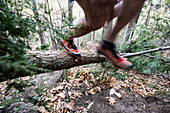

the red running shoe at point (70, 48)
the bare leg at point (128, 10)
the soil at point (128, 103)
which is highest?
the bare leg at point (128, 10)

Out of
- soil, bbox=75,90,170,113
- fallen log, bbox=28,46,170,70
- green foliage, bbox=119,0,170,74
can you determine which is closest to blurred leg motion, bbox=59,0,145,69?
fallen log, bbox=28,46,170,70

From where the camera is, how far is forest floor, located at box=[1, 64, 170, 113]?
1.66m

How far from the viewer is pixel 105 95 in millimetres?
1970

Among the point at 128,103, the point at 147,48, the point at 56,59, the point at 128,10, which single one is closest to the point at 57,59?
the point at 56,59

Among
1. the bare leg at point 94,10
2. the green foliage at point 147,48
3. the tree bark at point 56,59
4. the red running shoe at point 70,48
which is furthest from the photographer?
the green foliage at point 147,48

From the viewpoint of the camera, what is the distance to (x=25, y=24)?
37.4 inches

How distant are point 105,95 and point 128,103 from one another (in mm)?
503

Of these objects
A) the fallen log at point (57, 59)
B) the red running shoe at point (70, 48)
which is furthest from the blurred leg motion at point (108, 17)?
the fallen log at point (57, 59)

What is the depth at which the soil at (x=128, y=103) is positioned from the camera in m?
1.60

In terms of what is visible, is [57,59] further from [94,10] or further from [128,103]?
[128,103]

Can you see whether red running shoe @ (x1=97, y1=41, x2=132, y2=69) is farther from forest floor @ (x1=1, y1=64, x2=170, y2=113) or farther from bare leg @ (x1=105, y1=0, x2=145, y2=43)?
forest floor @ (x1=1, y1=64, x2=170, y2=113)

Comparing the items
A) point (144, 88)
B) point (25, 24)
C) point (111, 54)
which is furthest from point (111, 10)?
point (144, 88)

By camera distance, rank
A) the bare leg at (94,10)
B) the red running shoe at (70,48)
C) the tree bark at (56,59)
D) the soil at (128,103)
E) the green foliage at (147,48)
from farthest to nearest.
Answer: the green foliage at (147,48) → the red running shoe at (70,48) → the soil at (128,103) → the tree bark at (56,59) → the bare leg at (94,10)

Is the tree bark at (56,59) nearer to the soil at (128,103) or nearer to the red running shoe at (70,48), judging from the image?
the red running shoe at (70,48)
